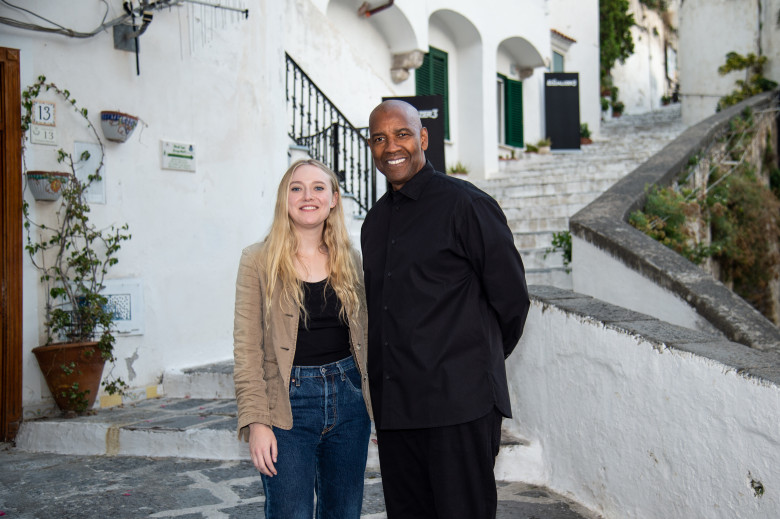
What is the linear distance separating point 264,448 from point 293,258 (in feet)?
2.05

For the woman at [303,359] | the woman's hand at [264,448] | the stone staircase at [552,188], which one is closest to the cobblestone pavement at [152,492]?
the woman at [303,359]

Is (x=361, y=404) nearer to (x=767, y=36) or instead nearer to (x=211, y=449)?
(x=211, y=449)

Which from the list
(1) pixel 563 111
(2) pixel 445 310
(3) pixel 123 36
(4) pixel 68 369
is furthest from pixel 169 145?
(1) pixel 563 111

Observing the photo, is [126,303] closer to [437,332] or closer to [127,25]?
[127,25]

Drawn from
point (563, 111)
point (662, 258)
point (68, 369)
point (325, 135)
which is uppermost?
point (563, 111)

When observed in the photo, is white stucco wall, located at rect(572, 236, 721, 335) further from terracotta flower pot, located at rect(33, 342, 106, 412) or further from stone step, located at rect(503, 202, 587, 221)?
terracotta flower pot, located at rect(33, 342, 106, 412)

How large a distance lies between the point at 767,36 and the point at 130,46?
15.6 metres

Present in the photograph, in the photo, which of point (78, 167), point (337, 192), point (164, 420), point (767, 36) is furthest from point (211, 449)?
point (767, 36)

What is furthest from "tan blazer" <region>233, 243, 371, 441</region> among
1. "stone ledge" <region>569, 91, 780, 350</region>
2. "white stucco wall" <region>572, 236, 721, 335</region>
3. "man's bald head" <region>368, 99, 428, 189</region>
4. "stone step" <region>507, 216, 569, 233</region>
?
"stone step" <region>507, 216, 569, 233</region>

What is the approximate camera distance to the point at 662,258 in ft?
16.5

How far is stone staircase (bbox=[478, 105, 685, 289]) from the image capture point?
757 centimetres

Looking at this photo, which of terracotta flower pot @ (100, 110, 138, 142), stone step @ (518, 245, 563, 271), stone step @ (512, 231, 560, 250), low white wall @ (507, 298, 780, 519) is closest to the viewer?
low white wall @ (507, 298, 780, 519)

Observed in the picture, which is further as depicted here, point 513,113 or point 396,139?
point 513,113

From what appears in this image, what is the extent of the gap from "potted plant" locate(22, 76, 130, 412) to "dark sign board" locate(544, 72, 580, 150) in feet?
40.9
